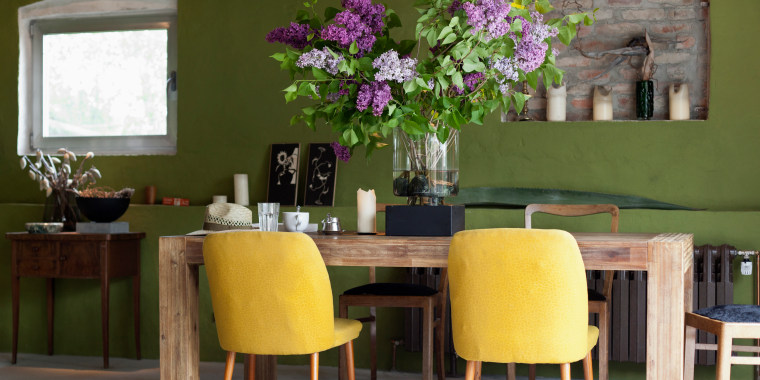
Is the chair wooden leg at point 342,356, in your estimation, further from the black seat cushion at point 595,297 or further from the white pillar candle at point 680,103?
the white pillar candle at point 680,103

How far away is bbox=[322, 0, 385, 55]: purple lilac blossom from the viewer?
2.41 m

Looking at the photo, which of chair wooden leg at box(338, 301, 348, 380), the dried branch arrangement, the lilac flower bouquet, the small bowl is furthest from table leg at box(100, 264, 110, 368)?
the lilac flower bouquet

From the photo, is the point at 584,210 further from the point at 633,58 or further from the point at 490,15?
the point at 490,15

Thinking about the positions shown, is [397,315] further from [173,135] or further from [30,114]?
[30,114]

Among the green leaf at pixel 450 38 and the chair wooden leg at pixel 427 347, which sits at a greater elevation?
the green leaf at pixel 450 38

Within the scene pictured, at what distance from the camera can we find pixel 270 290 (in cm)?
243

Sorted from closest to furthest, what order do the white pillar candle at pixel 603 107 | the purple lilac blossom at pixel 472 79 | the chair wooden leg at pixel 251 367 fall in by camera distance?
the purple lilac blossom at pixel 472 79 → the chair wooden leg at pixel 251 367 → the white pillar candle at pixel 603 107

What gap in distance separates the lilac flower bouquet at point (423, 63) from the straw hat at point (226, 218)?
57cm

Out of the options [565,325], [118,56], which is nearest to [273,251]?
[565,325]

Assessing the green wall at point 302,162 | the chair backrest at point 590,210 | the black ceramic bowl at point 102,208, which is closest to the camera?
the chair backrest at point 590,210

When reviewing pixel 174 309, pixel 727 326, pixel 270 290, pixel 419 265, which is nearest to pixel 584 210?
pixel 727 326

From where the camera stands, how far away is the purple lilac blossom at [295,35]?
256 cm

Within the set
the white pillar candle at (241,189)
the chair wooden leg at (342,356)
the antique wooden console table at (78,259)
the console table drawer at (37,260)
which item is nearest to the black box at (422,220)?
the chair wooden leg at (342,356)

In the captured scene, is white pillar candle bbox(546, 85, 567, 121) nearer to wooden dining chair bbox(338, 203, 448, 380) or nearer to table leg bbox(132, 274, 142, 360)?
wooden dining chair bbox(338, 203, 448, 380)
